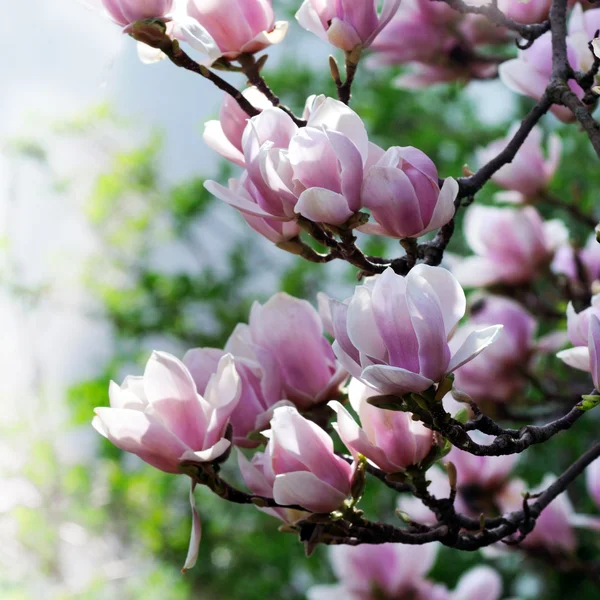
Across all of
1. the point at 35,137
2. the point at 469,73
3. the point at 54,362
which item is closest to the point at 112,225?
the point at 35,137

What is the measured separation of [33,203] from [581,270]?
300cm

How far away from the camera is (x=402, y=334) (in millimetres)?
372

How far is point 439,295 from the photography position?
393 mm

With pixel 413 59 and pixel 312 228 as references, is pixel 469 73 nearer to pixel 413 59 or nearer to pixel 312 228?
pixel 413 59

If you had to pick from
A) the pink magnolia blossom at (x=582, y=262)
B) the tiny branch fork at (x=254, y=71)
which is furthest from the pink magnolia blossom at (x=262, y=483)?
the pink magnolia blossom at (x=582, y=262)

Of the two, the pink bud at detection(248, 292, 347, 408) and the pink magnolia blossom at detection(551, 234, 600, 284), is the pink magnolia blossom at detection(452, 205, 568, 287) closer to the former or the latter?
the pink magnolia blossom at detection(551, 234, 600, 284)

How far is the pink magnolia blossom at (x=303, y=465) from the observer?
0.44 meters

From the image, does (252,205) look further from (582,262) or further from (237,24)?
(582,262)

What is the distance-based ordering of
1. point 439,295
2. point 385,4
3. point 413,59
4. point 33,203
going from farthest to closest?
point 33,203 → point 413,59 → point 385,4 → point 439,295

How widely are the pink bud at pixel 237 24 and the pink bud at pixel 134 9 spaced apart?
0.02 metres

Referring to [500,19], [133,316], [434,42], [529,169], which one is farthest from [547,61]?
[133,316]

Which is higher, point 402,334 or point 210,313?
point 402,334

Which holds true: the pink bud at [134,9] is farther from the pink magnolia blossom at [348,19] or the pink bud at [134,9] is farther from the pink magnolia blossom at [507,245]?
the pink magnolia blossom at [507,245]

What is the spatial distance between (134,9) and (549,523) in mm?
631
